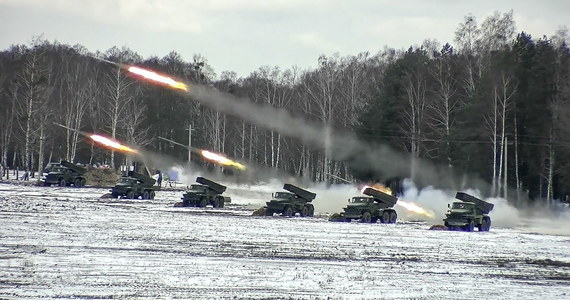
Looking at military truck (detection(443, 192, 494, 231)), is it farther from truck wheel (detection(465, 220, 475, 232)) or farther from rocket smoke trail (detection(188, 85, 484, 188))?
rocket smoke trail (detection(188, 85, 484, 188))

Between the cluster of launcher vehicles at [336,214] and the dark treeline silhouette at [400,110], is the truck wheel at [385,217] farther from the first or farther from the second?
the dark treeline silhouette at [400,110]

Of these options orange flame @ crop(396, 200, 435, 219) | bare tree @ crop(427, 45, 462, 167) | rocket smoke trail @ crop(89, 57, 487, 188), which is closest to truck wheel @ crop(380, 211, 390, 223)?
orange flame @ crop(396, 200, 435, 219)

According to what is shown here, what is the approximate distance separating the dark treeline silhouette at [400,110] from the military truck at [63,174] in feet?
20.3

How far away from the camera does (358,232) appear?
40.9m

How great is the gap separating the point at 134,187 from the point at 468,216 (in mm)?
31216

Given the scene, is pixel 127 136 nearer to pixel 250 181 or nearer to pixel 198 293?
pixel 250 181

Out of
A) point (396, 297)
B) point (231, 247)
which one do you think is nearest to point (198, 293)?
point (396, 297)

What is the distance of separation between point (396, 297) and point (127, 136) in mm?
83974

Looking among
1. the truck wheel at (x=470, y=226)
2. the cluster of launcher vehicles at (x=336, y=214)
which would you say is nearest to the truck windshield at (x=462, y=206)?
the cluster of launcher vehicles at (x=336, y=214)

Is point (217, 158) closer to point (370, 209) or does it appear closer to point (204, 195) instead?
point (204, 195)

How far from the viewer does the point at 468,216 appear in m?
47.4

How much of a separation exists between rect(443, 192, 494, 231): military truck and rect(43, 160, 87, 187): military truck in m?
44.7

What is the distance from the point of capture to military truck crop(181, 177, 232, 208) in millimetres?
61375

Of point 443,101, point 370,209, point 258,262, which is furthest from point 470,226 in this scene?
point 443,101
